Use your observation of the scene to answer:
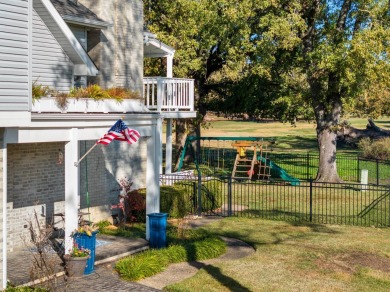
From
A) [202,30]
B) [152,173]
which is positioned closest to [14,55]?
[152,173]

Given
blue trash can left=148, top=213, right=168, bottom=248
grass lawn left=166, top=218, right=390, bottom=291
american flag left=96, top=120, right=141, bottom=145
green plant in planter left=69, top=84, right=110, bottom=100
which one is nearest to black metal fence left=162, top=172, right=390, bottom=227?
grass lawn left=166, top=218, right=390, bottom=291

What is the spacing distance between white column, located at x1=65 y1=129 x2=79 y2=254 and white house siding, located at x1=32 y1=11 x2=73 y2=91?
115 inches

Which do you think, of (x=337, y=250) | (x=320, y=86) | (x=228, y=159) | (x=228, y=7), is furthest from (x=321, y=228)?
(x=228, y=159)

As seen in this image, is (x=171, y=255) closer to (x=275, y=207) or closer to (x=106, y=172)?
(x=106, y=172)

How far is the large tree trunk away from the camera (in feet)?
107

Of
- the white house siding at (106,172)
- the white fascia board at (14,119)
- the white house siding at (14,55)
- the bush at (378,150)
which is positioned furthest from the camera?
the bush at (378,150)

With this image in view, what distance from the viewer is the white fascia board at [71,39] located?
16.5 metres

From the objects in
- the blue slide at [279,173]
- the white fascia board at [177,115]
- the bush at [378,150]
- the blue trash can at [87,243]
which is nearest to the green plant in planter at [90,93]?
the blue trash can at [87,243]

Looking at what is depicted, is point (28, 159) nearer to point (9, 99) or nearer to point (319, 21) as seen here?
point (9, 99)

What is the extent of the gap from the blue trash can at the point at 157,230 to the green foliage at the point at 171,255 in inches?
11.4

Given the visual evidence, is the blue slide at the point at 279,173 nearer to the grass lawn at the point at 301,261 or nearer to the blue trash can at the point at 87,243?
the grass lawn at the point at 301,261

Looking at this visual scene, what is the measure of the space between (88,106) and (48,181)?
3.16m

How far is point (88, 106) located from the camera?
1499cm

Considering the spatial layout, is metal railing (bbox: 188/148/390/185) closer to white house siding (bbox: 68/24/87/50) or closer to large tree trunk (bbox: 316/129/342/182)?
large tree trunk (bbox: 316/129/342/182)
